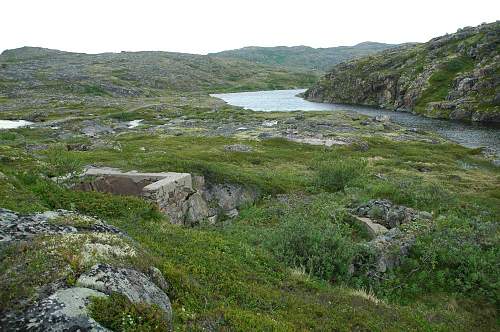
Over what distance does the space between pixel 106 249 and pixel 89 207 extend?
957 cm

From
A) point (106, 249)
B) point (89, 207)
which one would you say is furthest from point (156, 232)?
point (106, 249)

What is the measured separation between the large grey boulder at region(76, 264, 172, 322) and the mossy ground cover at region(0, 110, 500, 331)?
0.60 m

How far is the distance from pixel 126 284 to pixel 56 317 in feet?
6.06

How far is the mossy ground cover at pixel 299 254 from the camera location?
12.7m

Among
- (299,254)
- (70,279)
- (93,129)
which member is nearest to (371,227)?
(299,254)

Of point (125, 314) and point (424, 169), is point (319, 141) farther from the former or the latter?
point (125, 314)

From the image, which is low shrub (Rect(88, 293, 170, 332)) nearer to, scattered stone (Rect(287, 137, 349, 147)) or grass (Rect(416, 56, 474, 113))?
scattered stone (Rect(287, 137, 349, 147))

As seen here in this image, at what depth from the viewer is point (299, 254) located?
63.6 feet

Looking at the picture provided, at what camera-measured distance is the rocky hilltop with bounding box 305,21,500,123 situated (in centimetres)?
11806

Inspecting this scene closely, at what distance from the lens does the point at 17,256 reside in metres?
10.2

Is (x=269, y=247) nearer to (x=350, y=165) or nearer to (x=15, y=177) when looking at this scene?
(x=15, y=177)

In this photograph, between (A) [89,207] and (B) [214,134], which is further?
(B) [214,134]

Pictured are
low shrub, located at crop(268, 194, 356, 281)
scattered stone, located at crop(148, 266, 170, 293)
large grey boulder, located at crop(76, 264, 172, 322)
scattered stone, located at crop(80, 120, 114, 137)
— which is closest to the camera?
large grey boulder, located at crop(76, 264, 172, 322)

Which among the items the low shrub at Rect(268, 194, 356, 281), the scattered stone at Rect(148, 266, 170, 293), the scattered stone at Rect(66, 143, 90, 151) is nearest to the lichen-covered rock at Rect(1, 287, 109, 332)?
the scattered stone at Rect(148, 266, 170, 293)
